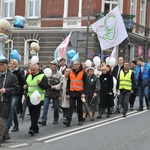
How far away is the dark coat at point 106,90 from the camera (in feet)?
44.4

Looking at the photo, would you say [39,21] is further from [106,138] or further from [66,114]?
[106,138]

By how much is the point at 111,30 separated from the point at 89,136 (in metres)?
8.78

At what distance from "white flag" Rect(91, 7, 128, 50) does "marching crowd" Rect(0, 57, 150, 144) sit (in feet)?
7.82

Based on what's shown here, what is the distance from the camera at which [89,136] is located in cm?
976

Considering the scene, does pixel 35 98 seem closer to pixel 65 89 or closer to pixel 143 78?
pixel 65 89

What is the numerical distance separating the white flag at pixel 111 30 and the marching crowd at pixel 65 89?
2.38 m

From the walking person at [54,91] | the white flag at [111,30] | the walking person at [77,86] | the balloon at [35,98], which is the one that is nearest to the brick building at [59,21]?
the white flag at [111,30]

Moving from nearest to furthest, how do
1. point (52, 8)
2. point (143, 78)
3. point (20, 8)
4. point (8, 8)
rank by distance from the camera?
point (143, 78) < point (52, 8) < point (20, 8) < point (8, 8)

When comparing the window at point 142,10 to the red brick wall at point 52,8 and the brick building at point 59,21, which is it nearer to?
the brick building at point 59,21

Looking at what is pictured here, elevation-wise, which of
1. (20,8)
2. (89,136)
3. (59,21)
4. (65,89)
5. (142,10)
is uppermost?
(142,10)

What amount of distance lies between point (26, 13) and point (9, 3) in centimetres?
202

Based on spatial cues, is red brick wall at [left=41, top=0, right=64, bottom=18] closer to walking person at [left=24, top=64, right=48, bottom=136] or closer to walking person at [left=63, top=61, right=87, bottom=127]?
walking person at [left=63, top=61, right=87, bottom=127]

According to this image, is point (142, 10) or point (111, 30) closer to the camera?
point (111, 30)

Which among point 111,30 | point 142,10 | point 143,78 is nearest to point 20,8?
point 142,10
